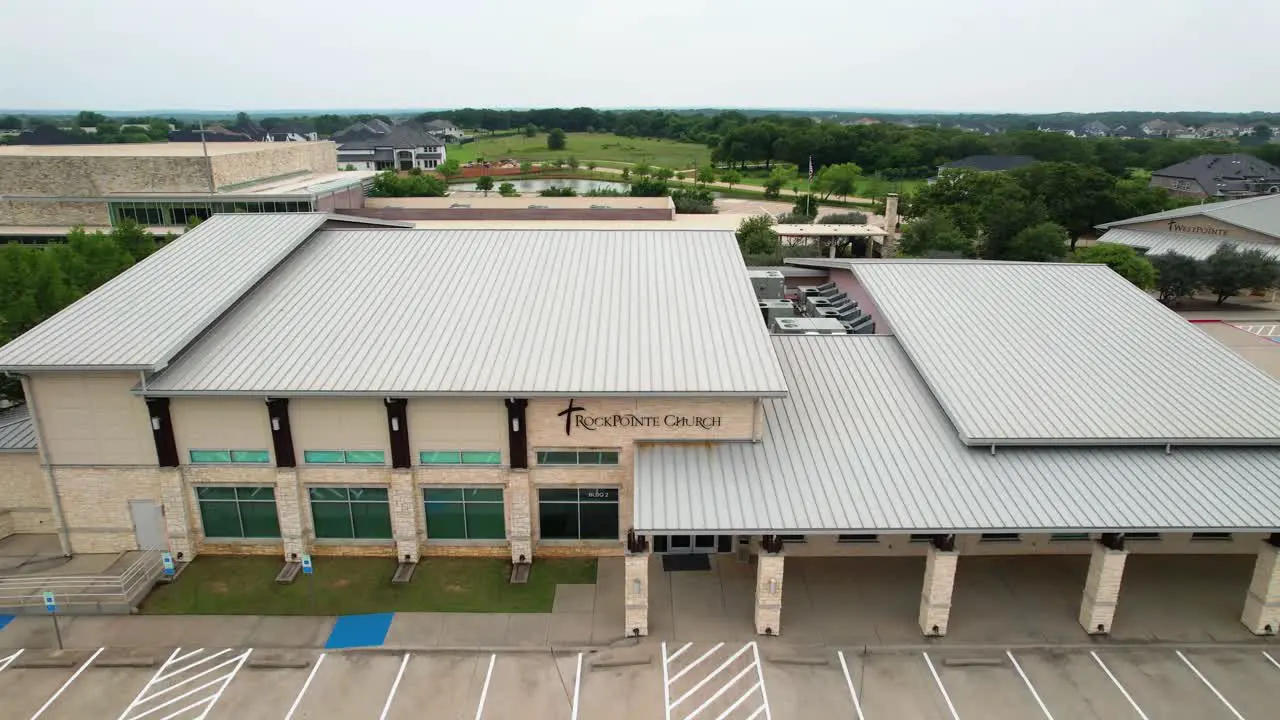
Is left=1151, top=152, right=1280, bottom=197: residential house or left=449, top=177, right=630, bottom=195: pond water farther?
left=449, top=177, right=630, bottom=195: pond water

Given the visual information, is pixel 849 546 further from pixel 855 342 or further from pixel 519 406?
pixel 519 406

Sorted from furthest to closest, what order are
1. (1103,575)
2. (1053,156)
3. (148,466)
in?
(1053,156) → (148,466) → (1103,575)

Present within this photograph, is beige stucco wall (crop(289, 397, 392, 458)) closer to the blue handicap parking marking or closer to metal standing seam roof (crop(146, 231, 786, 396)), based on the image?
metal standing seam roof (crop(146, 231, 786, 396))

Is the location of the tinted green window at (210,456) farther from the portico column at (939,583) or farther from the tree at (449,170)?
the tree at (449,170)

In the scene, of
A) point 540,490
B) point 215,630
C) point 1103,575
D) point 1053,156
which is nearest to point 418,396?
point 540,490

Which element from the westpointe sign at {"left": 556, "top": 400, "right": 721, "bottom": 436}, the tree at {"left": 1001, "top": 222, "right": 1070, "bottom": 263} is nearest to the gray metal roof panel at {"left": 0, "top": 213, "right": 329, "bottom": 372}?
the westpointe sign at {"left": 556, "top": 400, "right": 721, "bottom": 436}

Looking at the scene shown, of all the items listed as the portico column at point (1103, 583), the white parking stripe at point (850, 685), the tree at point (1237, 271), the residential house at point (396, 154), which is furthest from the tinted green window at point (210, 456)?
the residential house at point (396, 154)

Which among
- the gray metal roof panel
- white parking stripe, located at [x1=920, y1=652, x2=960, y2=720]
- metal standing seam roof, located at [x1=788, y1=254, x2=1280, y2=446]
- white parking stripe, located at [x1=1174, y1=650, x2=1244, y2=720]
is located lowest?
white parking stripe, located at [x1=920, y1=652, x2=960, y2=720]
